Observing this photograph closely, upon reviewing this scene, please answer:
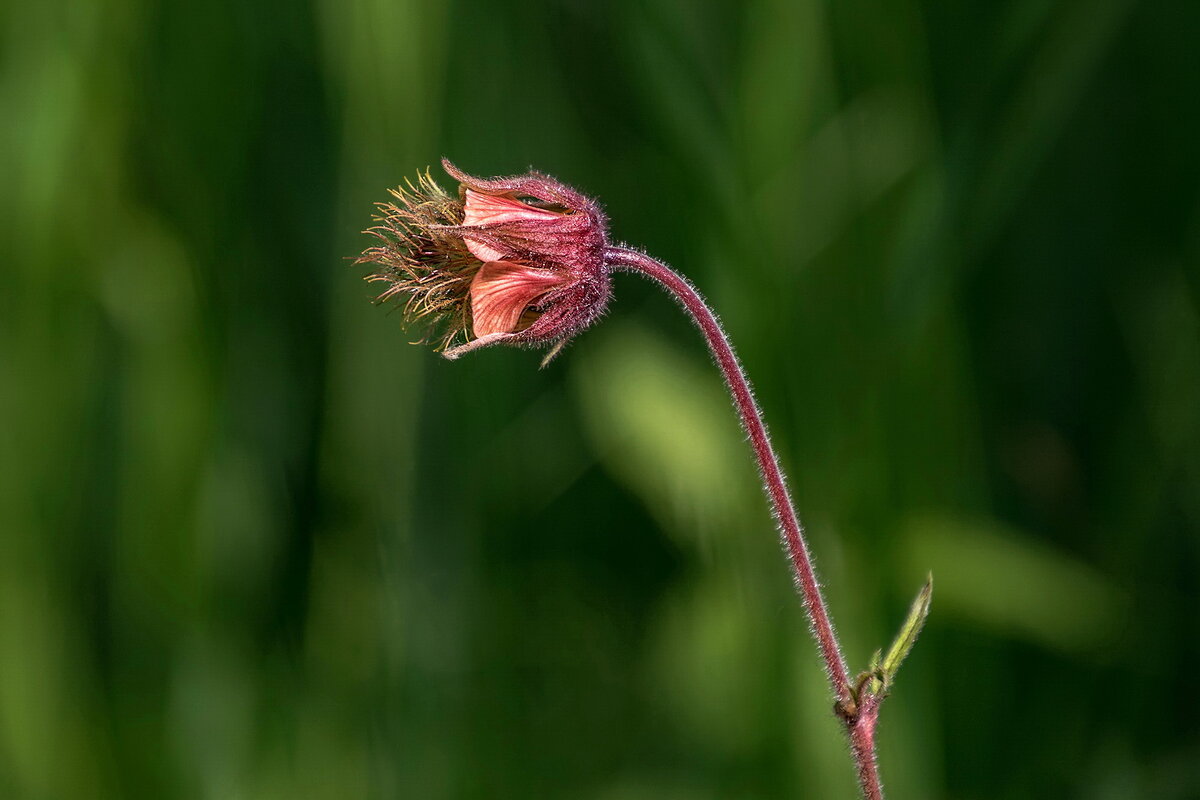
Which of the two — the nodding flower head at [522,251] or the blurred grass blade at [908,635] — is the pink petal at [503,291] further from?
the blurred grass blade at [908,635]

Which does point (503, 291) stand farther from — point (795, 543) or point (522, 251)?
point (795, 543)

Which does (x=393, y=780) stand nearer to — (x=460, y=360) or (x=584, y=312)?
(x=460, y=360)

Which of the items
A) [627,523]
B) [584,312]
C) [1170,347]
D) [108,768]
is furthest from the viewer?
[627,523]

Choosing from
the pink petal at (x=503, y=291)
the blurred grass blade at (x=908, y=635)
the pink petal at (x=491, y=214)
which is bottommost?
the blurred grass blade at (x=908, y=635)

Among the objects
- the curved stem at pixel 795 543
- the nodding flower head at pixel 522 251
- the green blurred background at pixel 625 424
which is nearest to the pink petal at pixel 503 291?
the nodding flower head at pixel 522 251

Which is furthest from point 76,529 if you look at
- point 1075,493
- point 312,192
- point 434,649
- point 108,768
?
point 1075,493
